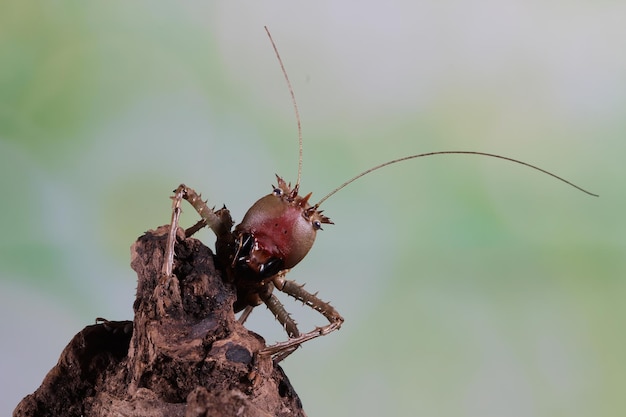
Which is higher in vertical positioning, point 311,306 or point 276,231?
point 276,231

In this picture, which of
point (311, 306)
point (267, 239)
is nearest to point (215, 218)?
point (267, 239)

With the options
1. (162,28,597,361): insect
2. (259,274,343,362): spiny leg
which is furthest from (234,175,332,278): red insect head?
(259,274,343,362): spiny leg

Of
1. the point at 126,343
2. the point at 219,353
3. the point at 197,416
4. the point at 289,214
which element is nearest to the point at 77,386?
the point at 126,343

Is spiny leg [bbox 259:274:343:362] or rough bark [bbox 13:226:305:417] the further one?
spiny leg [bbox 259:274:343:362]

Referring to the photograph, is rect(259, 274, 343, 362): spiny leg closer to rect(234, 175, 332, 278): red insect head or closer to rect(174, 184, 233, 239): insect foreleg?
rect(234, 175, 332, 278): red insect head

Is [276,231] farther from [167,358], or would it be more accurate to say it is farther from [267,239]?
[167,358]

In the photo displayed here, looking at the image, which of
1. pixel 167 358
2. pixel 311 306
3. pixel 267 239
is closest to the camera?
pixel 167 358

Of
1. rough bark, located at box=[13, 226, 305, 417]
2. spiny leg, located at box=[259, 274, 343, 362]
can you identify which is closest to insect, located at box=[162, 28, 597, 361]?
spiny leg, located at box=[259, 274, 343, 362]

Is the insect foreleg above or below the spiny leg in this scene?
above

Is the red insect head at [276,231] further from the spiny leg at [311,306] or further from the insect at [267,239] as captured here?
the spiny leg at [311,306]
